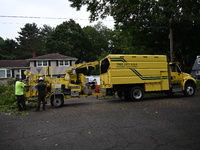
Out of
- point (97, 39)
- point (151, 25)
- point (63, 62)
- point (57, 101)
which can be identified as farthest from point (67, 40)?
point (57, 101)

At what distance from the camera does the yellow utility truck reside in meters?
10.1

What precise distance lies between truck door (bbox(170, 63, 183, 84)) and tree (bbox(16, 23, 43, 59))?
1930 inches

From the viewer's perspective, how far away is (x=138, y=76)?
10.4m

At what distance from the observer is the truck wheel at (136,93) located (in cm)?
1033

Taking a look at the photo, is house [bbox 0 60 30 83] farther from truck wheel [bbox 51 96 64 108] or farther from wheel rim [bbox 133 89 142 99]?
wheel rim [bbox 133 89 142 99]

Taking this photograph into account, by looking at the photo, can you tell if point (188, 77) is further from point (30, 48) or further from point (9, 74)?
point (30, 48)

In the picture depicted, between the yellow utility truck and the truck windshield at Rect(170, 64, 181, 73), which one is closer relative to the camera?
the yellow utility truck

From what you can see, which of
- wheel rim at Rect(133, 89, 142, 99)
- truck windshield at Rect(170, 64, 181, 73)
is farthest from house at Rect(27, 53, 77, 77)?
truck windshield at Rect(170, 64, 181, 73)

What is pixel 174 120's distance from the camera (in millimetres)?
5684

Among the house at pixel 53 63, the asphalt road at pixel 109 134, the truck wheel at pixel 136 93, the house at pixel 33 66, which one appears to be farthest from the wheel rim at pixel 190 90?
the house at pixel 33 66

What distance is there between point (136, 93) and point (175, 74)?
3.51m

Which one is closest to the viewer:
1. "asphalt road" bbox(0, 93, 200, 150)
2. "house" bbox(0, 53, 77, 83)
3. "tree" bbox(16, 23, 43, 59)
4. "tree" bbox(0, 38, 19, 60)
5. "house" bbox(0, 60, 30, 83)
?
"asphalt road" bbox(0, 93, 200, 150)

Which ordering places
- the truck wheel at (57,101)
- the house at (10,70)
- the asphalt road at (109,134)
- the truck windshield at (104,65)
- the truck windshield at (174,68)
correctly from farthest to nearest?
the house at (10,70) < the truck windshield at (174,68) < the truck windshield at (104,65) < the truck wheel at (57,101) < the asphalt road at (109,134)

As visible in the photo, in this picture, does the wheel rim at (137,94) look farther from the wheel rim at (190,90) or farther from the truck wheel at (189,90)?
the wheel rim at (190,90)
